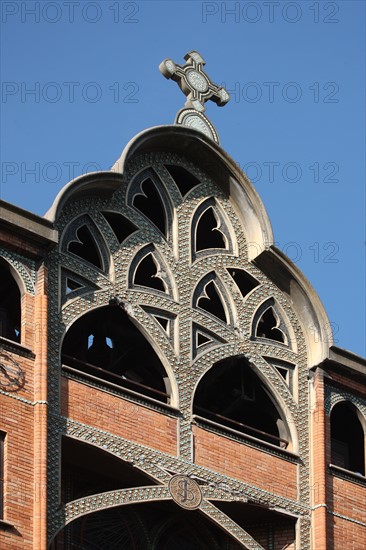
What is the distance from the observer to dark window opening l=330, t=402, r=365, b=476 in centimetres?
3906

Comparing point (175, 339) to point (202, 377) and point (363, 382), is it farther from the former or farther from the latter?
point (363, 382)

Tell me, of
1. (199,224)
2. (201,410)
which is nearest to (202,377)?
(201,410)

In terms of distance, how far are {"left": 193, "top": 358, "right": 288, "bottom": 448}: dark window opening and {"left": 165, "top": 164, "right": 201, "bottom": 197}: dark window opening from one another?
351 cm

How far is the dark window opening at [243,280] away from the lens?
38.6 meters

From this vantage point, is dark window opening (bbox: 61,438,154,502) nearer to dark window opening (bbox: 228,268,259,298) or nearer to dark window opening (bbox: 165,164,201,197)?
dark window opening (bbox: 228,268,259,298)

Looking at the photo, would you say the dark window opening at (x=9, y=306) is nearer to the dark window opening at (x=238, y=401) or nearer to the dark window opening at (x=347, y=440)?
the dark window opening at (x=238, y=401)

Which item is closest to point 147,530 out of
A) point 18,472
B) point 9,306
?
point 18,472

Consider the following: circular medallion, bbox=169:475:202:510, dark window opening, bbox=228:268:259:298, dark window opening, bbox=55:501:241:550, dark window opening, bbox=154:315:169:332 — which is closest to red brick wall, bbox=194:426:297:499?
circular medallion, bbox=169:475:202:510

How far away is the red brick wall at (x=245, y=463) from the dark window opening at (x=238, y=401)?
0.65 metres

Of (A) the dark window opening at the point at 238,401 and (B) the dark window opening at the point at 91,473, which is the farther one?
(A) the dark window opening at the point at 238,401

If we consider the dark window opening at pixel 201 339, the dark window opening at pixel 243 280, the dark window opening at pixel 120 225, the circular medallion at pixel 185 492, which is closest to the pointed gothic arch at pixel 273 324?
the dark window opening at pixel 243 280

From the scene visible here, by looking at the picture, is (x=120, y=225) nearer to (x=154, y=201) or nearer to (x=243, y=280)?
(x=154, y=201)

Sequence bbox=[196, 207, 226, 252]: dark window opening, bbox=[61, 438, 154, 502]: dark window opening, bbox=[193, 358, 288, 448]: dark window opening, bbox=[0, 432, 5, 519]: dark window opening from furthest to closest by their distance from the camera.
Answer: bbox=[196, 207, 226, 252]: dark window opening → bbox=[193, 358, 288, 448]: dark window opening → bbox=[61, 438, 154, 502]: dark window opening → bbox=[0, 432, 5, 519]: dark window opening

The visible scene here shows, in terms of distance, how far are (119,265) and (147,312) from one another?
98 cm
